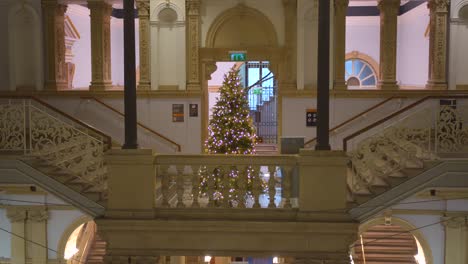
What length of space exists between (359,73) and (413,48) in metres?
2.49

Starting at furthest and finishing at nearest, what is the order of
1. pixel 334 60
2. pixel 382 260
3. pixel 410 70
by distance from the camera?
1. pixel 410 70
2. pixel 382 260
3. pixel 334 60

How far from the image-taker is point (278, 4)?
43.8ft

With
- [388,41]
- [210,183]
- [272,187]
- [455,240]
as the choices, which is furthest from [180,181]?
[388,41]

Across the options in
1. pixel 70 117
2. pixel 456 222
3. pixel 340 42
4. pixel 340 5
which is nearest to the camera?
pixel 70 117

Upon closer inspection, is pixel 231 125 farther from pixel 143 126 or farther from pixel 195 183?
pixel 195 183

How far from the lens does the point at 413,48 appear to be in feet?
58.6

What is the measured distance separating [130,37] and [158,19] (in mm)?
5896

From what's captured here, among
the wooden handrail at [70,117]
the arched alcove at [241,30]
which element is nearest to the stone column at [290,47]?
the arched alcove at [241,30]

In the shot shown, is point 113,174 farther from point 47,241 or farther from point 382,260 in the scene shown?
point 382,260

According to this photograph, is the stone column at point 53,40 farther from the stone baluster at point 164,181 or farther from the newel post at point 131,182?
the stone baluster at point 164,181

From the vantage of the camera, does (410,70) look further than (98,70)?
Yes

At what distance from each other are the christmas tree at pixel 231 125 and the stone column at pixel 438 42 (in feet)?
15.0

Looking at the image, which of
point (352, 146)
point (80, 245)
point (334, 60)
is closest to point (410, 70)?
point (334, 60)

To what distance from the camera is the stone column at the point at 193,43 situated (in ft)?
43.6
